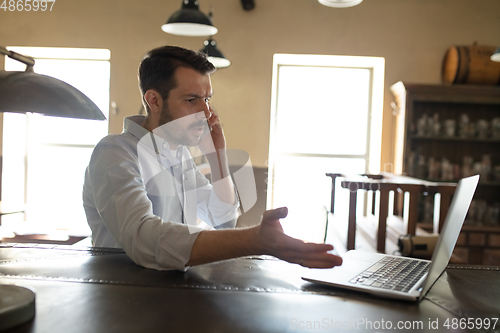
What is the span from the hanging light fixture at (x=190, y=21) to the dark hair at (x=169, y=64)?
5.27 ft

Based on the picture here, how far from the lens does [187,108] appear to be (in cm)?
158

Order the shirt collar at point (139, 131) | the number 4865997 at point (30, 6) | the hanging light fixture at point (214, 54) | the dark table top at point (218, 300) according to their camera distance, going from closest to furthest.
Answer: the dark table top at point (218, 300)
the shirt collar at point (139, 131)
the hanging light fixture at point (214, 54)
the number 4865997 at point (30, 6)

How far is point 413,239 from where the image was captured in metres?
1.94

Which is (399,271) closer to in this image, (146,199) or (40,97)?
(146,199)

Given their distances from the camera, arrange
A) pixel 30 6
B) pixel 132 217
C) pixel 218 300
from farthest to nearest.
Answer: pixel 30 6 → pixel 132 217 → pixel 218 300

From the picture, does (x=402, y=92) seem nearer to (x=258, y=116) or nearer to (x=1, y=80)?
(x=258, y=116)

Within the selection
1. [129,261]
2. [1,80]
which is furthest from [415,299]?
[1,80]

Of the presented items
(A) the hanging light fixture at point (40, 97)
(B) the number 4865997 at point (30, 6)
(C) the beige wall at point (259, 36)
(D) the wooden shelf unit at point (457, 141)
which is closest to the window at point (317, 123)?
(C) the beige wall at point (259, 36)

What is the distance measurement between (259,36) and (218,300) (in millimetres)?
4060

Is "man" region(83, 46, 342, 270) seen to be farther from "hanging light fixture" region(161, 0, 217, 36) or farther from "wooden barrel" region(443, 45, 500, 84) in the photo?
"wooden barrel" region(443, 45, 500, 84)

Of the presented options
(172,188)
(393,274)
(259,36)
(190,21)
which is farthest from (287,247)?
(259,36)

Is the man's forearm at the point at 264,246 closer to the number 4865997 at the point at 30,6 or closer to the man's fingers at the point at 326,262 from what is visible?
the man's fingers at the point at 326,262

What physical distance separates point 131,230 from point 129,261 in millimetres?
96

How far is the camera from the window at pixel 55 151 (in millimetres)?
4965
